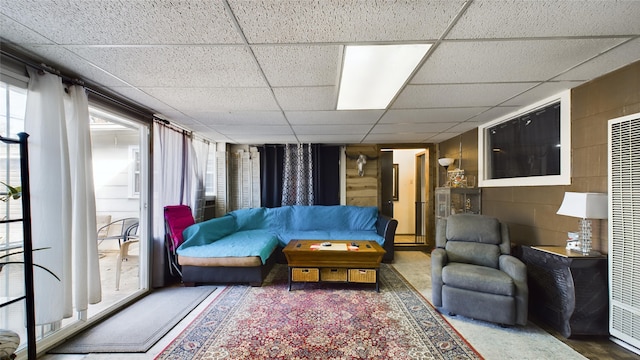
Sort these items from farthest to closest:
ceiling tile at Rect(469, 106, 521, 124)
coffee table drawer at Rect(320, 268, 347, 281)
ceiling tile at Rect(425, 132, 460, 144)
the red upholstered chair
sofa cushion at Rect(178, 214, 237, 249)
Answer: ceiling tile at Rect(425, 132, 460, 144)
sofa cushion at Rect(178, 214, 237, 249)
the red upholstered chair
coffee table drawer at Rect(320, 268, 347, 281)
ceiling tile at Rect(469, 106, 521, 124)

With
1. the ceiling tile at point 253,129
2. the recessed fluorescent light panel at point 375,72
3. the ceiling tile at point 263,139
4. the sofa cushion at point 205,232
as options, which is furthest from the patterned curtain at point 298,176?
the recessed fluorescent light panel at point 375,72

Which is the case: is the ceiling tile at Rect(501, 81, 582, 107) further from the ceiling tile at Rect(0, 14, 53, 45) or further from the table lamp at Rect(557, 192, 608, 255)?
the ceiling tile at Rect(0, 14, 53, 45)

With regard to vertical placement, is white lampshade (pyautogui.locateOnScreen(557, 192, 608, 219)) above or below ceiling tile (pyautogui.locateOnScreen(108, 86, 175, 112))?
below

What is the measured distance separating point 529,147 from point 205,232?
423 centimetres

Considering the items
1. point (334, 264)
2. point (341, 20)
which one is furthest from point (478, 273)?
point (341, 20)

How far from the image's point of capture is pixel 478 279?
2328 millimetres

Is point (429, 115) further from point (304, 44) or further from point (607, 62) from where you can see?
point (304, 44)

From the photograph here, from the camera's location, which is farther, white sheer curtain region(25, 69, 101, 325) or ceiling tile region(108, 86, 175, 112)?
ceiling tile region(108, 86, 175, 112)

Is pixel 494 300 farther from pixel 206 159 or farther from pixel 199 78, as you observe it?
pixel 206 159

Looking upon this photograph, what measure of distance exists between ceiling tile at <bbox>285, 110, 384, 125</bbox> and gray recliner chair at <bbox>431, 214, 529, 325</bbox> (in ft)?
5.11

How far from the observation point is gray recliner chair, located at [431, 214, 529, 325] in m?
2.22

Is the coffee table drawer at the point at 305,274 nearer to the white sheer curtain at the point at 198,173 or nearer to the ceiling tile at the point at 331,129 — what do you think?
the ceiling tile at the point at 331,129

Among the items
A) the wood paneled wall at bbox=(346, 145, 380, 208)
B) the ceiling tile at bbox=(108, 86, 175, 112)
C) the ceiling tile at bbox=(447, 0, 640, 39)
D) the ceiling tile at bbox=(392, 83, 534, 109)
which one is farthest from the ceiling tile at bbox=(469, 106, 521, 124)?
the ceiling tile at bbox=(108, 86, 175, 112)

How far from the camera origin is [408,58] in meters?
1.81
